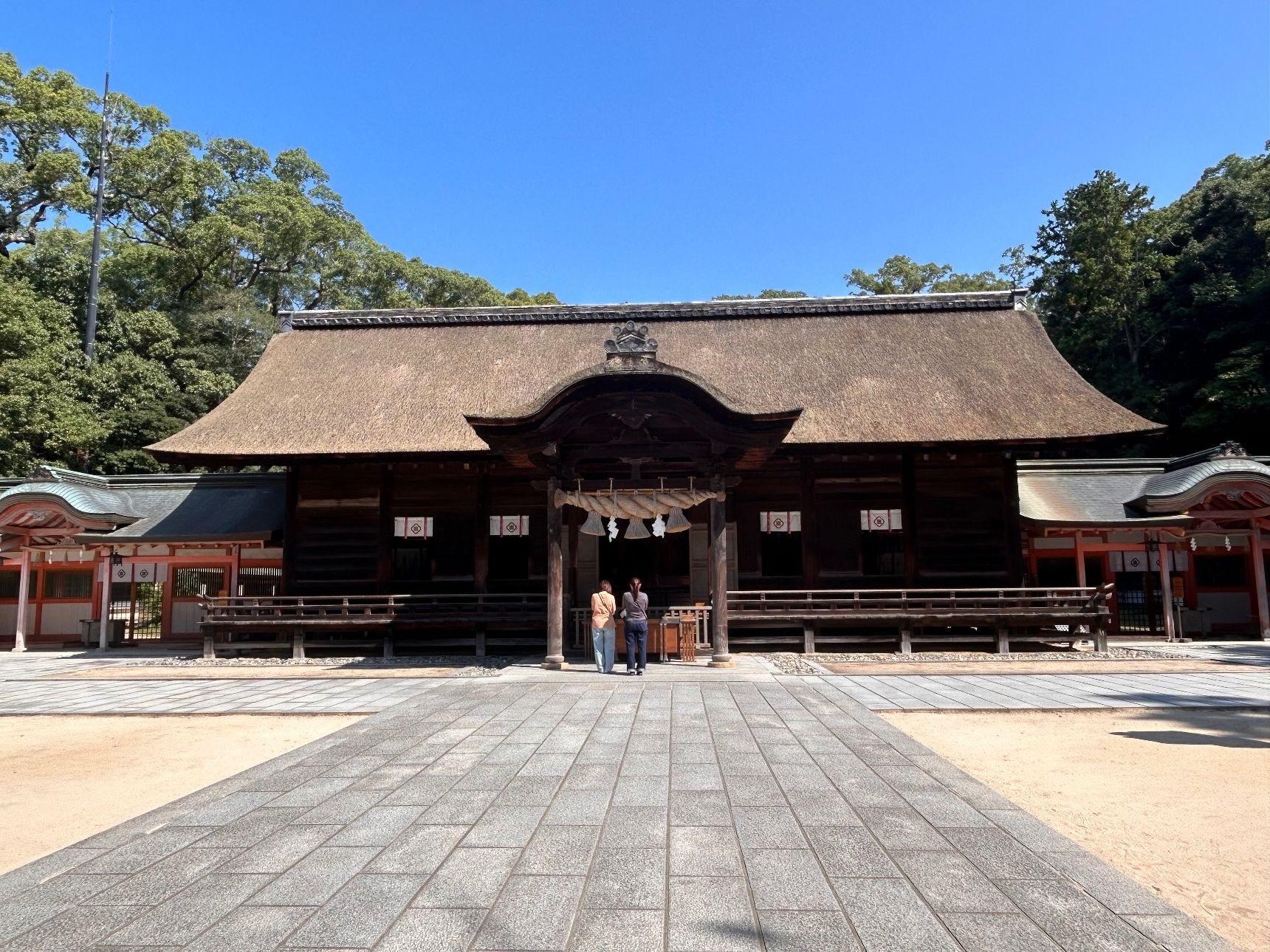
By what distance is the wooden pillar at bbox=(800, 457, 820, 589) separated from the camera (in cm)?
1525

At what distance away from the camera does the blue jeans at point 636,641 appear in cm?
1112

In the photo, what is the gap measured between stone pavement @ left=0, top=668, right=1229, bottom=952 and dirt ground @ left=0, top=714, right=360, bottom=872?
0.42m

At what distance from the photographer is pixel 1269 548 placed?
16.8 meters

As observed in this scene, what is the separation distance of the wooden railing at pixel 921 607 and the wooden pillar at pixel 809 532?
0.94 meters

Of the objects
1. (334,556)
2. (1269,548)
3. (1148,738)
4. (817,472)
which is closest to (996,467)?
(817,472)

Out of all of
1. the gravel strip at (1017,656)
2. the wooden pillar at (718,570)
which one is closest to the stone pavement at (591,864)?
the wooden pillar at (718,570)

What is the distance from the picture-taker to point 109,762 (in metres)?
6.70

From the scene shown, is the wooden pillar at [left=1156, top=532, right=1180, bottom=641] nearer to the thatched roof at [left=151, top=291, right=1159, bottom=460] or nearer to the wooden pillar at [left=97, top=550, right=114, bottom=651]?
the thatched roof at [left=151, top=291, right=1159, bottom=460]

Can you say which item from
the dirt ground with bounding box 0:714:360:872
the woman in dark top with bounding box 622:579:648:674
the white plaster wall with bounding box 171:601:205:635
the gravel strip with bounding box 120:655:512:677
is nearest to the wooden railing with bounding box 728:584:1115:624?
the woman in dark top with bounding box 622:579:648:674

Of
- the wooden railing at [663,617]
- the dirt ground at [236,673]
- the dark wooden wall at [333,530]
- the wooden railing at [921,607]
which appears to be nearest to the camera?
the dirt ground at [236,673]

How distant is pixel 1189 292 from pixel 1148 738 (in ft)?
95.6

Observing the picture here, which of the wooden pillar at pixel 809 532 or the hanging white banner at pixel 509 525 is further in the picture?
the hanging white banner at pixel 509 525

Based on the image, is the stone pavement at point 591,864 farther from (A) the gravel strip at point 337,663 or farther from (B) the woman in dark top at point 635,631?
(A) the gravel strip at point 337,663

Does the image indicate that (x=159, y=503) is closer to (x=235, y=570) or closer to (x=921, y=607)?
(x=235, y=570)
